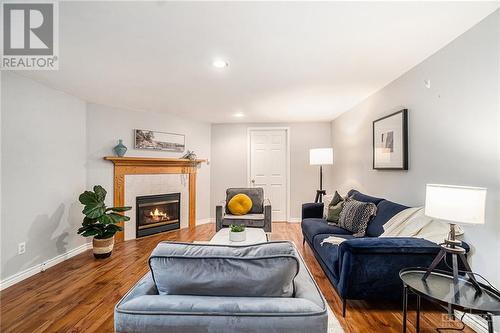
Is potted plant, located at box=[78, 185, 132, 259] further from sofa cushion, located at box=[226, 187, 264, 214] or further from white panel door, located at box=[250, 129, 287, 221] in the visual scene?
white panel door, located at box=[250, 129, 287, 221]

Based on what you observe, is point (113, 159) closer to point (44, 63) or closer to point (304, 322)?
point (44, 63)

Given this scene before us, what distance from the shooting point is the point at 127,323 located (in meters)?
0.91

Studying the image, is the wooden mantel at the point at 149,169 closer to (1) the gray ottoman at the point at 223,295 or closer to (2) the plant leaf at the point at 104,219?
(2) the plant leaf at the point at 104,219

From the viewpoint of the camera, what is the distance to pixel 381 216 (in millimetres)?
2604

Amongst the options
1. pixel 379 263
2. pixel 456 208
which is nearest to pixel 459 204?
pixel 456 208

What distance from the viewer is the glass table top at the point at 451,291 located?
1296mm

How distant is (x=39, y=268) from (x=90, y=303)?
1255 millimetres

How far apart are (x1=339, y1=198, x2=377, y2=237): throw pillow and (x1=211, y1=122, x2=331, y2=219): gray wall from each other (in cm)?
236

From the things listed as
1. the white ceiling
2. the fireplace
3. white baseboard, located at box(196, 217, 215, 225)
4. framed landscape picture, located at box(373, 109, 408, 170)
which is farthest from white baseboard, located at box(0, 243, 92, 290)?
framed landscape picture, located at box(373, 109, 408, 170)

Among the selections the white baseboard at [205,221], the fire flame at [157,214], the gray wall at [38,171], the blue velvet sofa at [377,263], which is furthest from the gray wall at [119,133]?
the blue velvet sofa at [377,263]

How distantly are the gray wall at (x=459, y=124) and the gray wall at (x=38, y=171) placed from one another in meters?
4.25

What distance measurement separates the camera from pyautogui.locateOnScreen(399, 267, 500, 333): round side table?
1.27 meters

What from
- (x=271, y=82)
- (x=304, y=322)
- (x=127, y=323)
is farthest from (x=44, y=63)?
(x=304, y=322)

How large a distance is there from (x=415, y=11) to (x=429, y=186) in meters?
1.17
